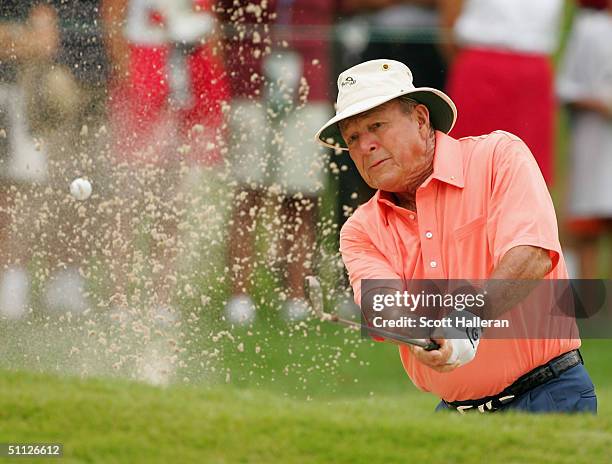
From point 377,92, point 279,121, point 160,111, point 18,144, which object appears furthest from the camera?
point 279,121

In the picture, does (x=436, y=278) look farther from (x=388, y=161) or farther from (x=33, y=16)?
(x=33, y=16)

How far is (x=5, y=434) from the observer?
13.2 ft

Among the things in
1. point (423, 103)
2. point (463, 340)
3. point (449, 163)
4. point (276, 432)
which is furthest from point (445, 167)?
point (276, 432)

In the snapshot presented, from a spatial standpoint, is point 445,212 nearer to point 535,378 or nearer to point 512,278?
point 512,278

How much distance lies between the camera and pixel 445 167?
3773 millimetres

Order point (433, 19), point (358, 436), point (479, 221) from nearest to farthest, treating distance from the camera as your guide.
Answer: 1. point (479, 221)
2. point (358, 436)
3. point (433, 19)

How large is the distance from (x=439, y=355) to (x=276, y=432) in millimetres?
775

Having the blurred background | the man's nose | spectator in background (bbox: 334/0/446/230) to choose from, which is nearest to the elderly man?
the man's nose

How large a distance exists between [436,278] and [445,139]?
1.32 feet

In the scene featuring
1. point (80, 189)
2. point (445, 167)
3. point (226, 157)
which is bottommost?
point (445, 167)

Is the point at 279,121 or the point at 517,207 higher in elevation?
the point at 279,121

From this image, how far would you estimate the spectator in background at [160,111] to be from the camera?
6277 millimetres

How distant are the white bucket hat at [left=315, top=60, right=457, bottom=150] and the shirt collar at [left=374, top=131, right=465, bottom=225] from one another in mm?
88

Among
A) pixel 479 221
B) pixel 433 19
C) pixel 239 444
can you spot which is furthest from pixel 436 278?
pixel 433 19
